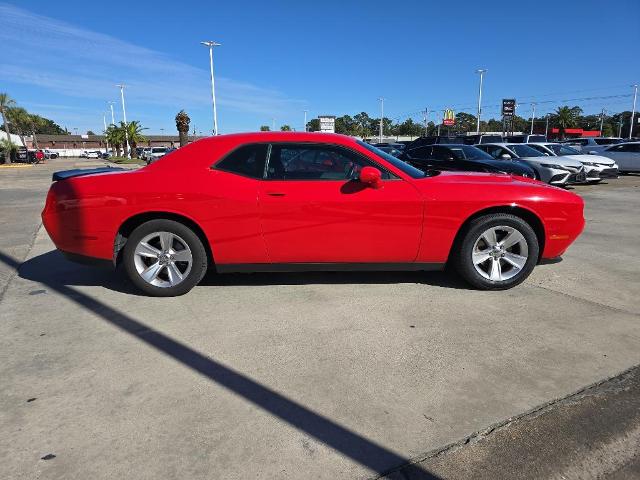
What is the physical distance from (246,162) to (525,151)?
43.2 feet

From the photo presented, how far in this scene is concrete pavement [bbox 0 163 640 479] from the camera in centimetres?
206

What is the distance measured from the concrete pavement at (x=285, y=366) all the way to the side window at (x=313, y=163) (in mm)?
1096

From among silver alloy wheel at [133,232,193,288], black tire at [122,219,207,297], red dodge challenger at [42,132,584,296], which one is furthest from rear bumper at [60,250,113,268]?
silver alloy wheel at [133,232,193,288]

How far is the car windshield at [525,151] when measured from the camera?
559 inches

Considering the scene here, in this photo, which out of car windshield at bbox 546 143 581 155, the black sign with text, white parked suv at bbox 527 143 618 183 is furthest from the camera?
the black sign with text

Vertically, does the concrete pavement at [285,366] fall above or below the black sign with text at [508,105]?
below

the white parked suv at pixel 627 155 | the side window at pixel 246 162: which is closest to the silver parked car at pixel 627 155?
the white parked suv at pixel 627 155

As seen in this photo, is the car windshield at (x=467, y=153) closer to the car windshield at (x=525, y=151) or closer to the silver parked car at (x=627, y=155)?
the car windshield at (x=525, y=151)

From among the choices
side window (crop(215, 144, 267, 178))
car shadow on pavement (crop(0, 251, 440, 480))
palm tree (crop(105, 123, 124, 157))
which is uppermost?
palm tree (crop(105, 123, 124, 157))

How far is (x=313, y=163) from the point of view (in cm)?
394

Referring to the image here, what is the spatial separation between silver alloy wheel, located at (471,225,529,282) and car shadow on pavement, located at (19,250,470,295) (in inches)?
11.1

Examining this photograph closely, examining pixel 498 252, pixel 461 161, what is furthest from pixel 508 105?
pixel 498 252

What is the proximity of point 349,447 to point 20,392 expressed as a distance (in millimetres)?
1939

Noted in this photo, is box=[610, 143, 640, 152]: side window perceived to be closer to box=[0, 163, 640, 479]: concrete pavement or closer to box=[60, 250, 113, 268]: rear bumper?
box=[0, 163, 640, 479]: concrete pavement
